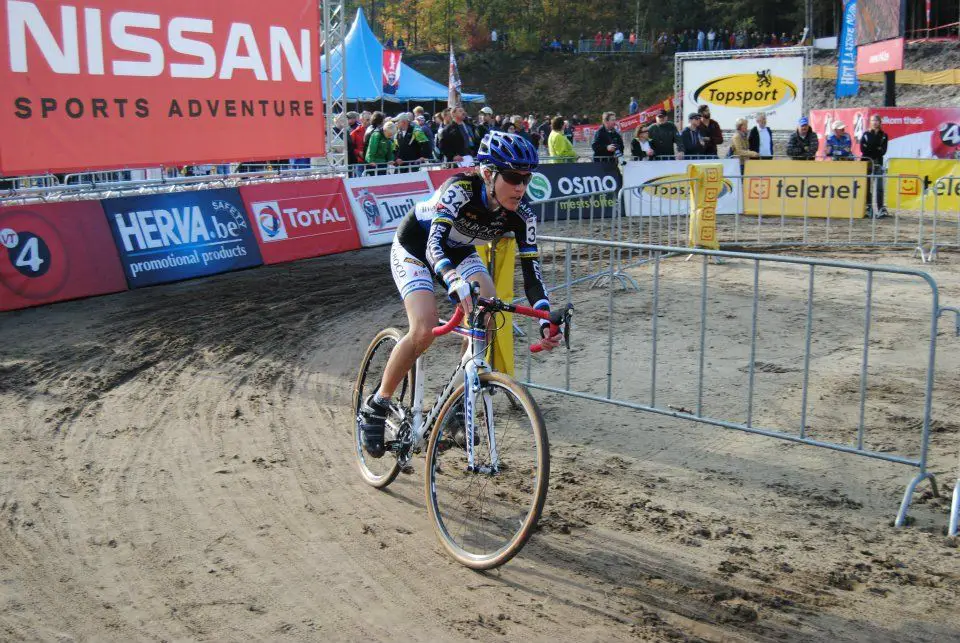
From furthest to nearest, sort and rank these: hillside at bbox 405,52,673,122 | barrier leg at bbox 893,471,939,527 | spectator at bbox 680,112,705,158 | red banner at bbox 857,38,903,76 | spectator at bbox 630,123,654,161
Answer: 1. hillside at bbox 405,52,673,122
2. red banner at bbox 857,38,903,76
3. spectator at bbox 630,123,654,161
4. spectator at bbox 680,112,705,158
5. barrier leg at bbox 893,471,939,527

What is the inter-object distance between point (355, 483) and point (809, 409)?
3.61 meters

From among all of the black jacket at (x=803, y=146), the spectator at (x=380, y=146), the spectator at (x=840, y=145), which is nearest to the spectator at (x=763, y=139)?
the black jacket at (x=803, y=146)

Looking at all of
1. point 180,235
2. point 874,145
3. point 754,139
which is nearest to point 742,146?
point 754,139

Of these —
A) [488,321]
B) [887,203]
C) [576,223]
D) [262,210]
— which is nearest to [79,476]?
[488,321]

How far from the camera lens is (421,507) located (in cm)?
532

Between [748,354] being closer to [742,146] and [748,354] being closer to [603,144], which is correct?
[603,144]

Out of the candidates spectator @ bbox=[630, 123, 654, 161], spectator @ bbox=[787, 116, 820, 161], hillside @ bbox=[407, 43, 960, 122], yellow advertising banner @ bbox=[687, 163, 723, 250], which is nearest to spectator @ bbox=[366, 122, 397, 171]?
spectator @ bbox=[630, 123, 654, 161]

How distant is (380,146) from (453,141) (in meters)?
1.67

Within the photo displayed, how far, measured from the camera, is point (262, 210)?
44.8 feet

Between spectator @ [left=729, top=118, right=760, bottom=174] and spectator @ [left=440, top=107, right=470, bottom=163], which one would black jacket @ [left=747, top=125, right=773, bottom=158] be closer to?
spectator @ [left=729, top=118, right=760, bottom=174]

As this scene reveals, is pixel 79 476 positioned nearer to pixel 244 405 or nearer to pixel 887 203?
pixel 244 405

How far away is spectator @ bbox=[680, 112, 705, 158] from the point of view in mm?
20156

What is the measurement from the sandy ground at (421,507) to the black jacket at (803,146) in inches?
477

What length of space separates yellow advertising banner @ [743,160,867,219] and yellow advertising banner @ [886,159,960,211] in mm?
669
